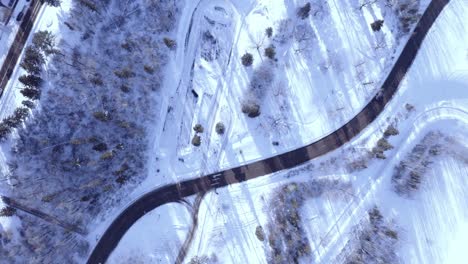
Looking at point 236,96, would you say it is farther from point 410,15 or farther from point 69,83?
point 410,15

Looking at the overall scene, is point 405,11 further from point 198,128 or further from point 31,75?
point 31,75

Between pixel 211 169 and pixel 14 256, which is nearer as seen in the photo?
pixel 14 256

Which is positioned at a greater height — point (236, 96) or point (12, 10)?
point (12, 10)

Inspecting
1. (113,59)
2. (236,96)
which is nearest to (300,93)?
(236,96)

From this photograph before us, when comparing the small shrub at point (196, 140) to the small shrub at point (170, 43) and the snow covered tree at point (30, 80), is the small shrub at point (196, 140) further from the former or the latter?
the snow covered tree at point (30, 80)

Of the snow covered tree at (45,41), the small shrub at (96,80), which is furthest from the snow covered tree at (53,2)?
the small shrub at (96,80)

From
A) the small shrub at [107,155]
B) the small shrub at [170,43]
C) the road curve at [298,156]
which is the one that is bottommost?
the road curve at [298,156]

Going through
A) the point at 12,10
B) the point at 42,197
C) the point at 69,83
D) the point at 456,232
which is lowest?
the point at 456,232
